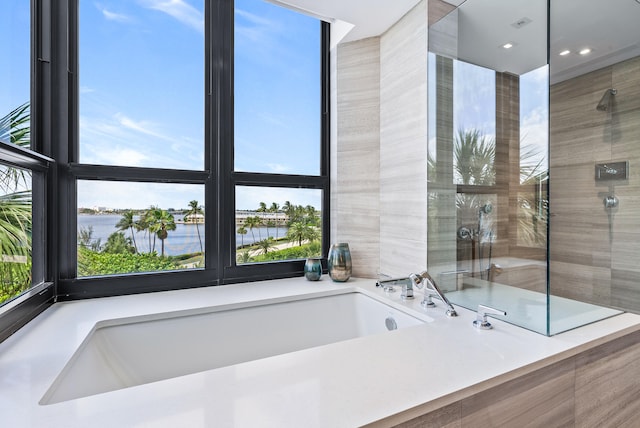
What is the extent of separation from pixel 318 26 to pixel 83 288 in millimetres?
1965

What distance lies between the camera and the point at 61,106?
1389mm

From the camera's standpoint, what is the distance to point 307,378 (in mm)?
772

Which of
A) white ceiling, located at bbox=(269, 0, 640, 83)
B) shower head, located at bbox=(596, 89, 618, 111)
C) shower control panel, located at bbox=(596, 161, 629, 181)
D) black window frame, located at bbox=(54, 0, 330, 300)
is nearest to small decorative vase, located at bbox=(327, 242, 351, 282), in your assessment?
black window frame, located at bbox=(54, 0, 330, 300)

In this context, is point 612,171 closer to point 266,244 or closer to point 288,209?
point 288,209

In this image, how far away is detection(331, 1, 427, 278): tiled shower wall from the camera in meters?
1.73

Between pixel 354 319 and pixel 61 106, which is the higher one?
pixel 61 106

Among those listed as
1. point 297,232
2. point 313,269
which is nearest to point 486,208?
point 313,269

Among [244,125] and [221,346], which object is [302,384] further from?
[244,125]

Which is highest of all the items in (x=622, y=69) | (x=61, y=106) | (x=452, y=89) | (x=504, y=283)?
(x=622, y=69)

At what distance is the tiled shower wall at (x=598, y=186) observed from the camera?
1672mm

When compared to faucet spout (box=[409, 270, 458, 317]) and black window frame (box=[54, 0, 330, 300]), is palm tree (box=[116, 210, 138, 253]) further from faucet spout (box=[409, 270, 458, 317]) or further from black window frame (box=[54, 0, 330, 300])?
faucet spout (box=[409, 270, 458, 317])

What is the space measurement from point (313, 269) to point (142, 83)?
51.8 inches

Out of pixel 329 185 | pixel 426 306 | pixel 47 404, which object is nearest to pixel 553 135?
pixel 426 306

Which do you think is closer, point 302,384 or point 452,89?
point 302,384
